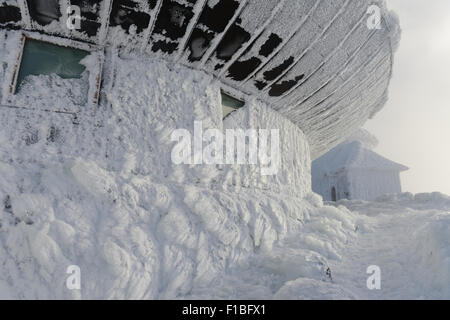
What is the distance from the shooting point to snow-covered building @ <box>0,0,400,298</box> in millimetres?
1881

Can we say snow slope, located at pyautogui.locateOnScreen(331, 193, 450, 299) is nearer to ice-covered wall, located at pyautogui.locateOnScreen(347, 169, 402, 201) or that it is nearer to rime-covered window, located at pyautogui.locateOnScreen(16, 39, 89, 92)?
rime-covered window, located at pyautogui.locateOnScreen(16, 39, 89, 92)

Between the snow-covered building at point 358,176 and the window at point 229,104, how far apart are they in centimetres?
1162

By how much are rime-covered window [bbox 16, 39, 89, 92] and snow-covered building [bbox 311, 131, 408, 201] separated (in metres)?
13.0

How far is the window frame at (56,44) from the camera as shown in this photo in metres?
2.15

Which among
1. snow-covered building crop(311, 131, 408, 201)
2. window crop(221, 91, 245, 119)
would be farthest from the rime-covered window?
snow-covered building crop(311, 131, 408, 201)

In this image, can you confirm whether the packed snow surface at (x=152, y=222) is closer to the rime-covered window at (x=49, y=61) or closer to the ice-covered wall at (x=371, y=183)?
the rime-covered window at (x=49, y=61)

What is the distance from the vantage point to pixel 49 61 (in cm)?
234

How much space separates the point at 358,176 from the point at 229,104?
12.3m

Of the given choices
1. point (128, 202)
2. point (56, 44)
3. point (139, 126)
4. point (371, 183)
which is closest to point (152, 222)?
point (128, 202)

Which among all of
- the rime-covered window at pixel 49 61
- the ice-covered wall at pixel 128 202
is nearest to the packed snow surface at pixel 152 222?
the ice-covered wall at pixel 128 202

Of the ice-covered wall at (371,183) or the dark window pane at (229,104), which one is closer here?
the dark window pane at (229,104)

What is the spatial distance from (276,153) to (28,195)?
2.42 meters
